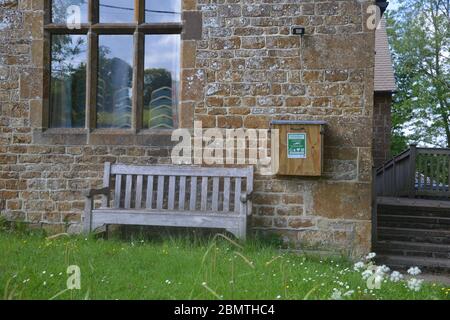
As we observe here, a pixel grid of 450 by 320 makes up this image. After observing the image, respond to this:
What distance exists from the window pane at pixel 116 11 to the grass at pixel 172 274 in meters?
3.01

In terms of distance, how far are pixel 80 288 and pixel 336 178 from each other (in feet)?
11.3

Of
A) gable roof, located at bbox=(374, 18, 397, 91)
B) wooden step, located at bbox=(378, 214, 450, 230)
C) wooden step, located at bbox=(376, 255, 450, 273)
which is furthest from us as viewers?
gable roof, located at bbox=(374, 18, 397, 91)

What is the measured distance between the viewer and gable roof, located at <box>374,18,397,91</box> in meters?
14.7

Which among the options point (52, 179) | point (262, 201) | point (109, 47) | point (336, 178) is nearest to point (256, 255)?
point (262, 201)

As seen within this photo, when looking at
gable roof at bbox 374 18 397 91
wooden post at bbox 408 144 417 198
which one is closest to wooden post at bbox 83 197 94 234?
wooden post at bbox 408 144 417 198

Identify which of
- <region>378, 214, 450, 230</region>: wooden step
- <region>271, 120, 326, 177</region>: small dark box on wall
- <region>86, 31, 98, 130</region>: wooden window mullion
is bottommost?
<region>378, 214, 450, 230</region>: wooden step

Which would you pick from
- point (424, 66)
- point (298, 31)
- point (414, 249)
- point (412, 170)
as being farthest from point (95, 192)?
point (424, 66)

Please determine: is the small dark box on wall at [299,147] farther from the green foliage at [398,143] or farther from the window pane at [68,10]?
the green foliage at [398,143]

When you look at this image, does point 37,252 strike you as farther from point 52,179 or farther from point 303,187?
point 303,187

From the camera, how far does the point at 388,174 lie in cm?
1228

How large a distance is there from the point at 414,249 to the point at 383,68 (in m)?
10.7

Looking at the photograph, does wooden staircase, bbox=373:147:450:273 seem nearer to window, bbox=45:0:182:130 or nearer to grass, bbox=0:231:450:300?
grass, bbox=0:231:450:300

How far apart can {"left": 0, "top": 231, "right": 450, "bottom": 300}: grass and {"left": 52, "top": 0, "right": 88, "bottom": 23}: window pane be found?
10.0 feet

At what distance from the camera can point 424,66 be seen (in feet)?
77.7
